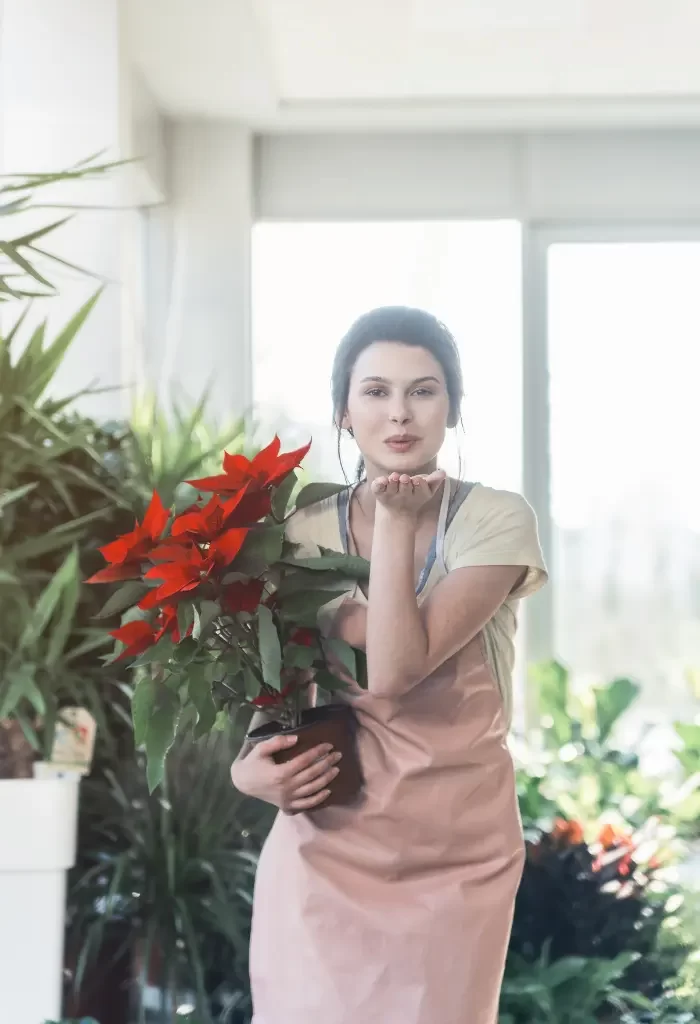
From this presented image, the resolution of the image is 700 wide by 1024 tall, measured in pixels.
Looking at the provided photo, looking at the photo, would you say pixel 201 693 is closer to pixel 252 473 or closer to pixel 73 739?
pixel 252 473

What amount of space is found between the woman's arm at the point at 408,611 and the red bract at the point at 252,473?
10cm

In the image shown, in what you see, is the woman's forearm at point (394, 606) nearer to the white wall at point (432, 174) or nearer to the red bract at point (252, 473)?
the red bract at point (252, 473)

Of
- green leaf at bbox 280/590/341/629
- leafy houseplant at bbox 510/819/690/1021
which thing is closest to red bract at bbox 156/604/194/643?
green leaf at bbox 280/590/341/629

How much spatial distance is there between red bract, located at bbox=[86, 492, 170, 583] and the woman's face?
231 millimetres

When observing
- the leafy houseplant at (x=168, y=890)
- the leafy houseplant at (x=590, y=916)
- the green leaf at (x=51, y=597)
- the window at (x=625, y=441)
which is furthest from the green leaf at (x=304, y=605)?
the window at (x=625, y=441)

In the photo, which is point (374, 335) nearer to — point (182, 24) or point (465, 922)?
point (465, 922)

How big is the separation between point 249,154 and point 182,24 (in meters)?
0.70

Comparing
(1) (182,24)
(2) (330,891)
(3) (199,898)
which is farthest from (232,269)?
(2) (330,891)

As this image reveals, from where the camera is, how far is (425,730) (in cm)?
101

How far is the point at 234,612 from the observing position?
94 cm

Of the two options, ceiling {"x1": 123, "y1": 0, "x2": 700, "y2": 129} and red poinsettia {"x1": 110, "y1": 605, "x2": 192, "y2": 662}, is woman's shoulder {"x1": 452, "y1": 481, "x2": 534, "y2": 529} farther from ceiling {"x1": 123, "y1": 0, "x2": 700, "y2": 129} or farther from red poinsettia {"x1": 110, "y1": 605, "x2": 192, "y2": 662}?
ceiling {"x1": 123, "y1": 0, "x2": 700, "y2": 129}

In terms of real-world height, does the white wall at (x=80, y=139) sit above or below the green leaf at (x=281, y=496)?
above

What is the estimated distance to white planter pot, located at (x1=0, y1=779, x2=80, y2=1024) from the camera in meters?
1.48

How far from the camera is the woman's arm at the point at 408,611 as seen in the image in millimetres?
923
